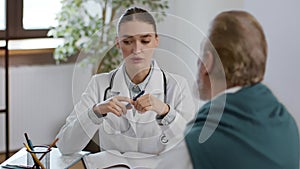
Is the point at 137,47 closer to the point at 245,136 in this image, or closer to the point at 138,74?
the point at 138,74

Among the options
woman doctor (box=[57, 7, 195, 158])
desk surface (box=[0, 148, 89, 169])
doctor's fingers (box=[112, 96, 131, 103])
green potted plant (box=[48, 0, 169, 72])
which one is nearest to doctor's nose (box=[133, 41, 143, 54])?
woman doctor (box=[57, 7, 195, 158])

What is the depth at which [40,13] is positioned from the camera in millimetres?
3496

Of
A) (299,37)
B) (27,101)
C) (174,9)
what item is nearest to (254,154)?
(299,37)

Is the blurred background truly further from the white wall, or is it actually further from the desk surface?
the desk surface

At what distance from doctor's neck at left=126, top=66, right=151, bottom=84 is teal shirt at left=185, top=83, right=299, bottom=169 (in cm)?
15

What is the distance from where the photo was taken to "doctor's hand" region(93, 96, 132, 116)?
1231mm

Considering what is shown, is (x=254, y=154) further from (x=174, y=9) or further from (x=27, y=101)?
(x=27, y=101)

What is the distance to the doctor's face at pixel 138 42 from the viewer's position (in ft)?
3.91

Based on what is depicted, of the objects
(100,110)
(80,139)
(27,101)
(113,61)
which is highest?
(113,61)

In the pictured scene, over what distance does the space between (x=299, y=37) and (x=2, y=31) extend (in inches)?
71.7

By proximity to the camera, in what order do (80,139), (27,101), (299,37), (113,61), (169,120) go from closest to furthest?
(169,120) → (113,61) → (80,139) → (299,37) → (27,101)

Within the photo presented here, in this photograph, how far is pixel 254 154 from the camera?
1.11 metres

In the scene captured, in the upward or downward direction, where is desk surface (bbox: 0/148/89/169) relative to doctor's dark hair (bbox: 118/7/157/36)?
downward

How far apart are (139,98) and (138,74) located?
0.17 ft
